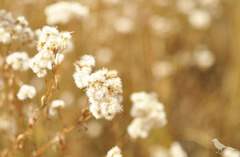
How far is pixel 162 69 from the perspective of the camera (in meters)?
4.14

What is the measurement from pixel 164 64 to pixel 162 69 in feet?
0.33

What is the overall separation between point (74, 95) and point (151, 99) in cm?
190

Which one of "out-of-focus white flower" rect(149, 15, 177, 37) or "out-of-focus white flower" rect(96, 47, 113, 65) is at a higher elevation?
"out-of-focus white flower" rect(149, 15, 177, 37)

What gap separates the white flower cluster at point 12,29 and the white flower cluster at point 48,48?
0.38 m

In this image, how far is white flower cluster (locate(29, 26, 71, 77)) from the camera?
1345mm

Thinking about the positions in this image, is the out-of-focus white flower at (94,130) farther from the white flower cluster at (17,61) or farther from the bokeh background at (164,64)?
the white flower cluster at (17,61)

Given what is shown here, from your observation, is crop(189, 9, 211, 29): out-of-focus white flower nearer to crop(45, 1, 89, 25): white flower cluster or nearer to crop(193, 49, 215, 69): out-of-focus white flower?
crop(193, 49, 215, 69): out-of-focus white flower

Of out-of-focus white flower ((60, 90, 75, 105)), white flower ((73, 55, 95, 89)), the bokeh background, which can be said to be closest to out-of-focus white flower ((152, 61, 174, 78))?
the bokeh background

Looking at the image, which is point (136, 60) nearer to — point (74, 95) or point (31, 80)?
point (74, 95)

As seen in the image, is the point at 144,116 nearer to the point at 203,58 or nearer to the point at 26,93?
the point at 26,93

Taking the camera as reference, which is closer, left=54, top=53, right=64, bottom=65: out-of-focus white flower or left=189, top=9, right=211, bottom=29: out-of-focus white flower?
left=54, top=53, right=64, bottom=65: out-of-focus white flower

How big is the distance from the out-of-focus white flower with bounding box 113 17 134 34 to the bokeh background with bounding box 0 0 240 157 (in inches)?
0.6

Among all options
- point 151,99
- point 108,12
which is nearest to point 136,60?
point 108,12

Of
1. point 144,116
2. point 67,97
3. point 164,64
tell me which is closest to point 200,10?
point 164,64
